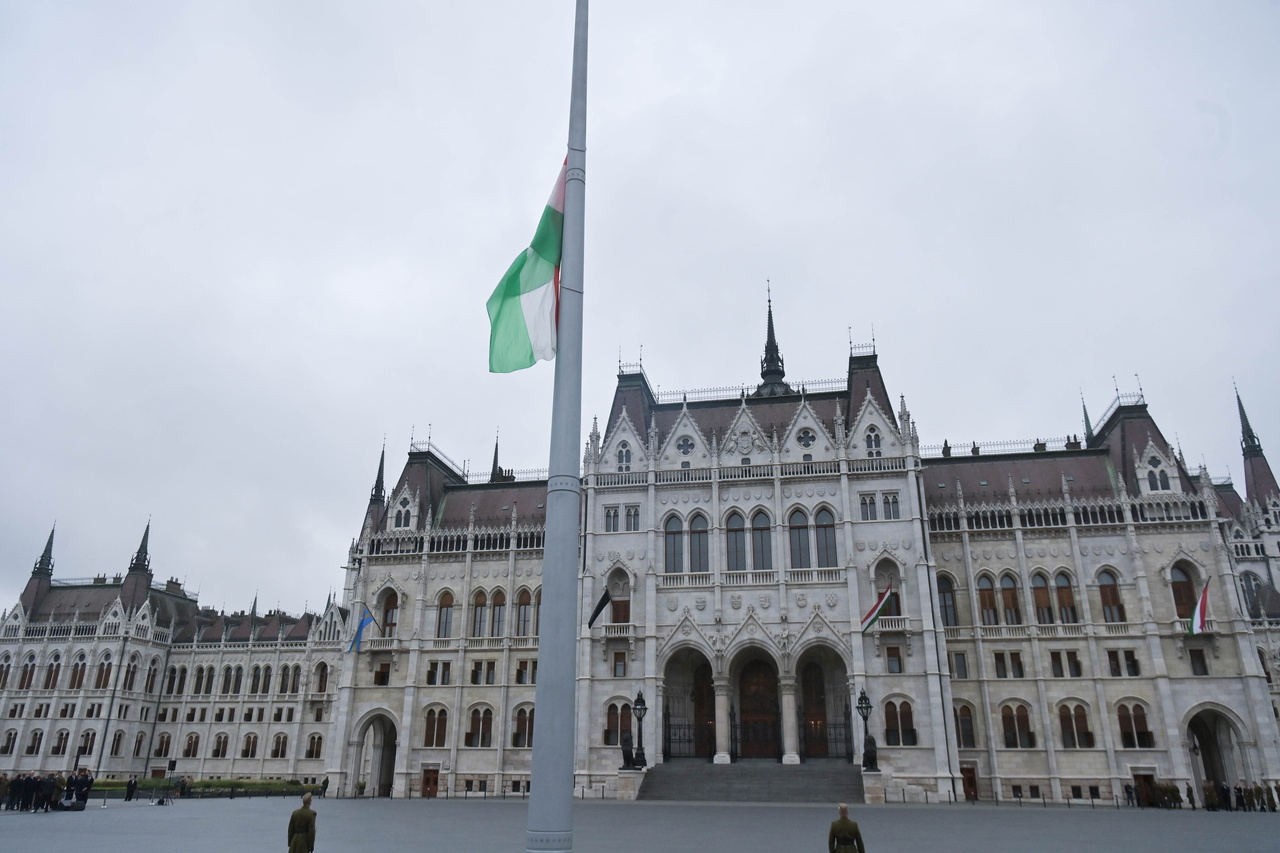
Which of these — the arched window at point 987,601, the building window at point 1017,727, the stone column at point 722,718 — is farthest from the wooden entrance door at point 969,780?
the stone column at point 722,718

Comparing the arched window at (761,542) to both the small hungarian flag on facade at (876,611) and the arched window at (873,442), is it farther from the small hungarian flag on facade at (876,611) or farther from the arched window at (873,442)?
the arched window at (873,442)

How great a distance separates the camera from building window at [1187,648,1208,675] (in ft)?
150

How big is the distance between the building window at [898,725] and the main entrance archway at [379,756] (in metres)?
30.4

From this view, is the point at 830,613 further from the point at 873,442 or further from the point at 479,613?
the point at 479,613

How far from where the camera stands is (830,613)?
1826 inches

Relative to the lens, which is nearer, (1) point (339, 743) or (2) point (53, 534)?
(1) point (339, 743)

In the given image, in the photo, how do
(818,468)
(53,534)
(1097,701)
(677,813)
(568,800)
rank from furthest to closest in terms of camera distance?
1. (53,534)
2. (818,468)
3. (1097,701)
4. (677,813)
5. (568,800)

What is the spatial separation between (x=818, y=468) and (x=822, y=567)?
583cm

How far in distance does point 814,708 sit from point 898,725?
16.0 ft

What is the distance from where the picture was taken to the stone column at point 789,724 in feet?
144

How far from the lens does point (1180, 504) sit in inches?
1912

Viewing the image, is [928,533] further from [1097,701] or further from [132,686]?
[132,686]

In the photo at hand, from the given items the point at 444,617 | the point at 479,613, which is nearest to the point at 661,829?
the point at 479,613

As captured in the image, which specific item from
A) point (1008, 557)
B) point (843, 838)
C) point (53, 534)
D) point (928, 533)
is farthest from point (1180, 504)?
point (53, 534)
